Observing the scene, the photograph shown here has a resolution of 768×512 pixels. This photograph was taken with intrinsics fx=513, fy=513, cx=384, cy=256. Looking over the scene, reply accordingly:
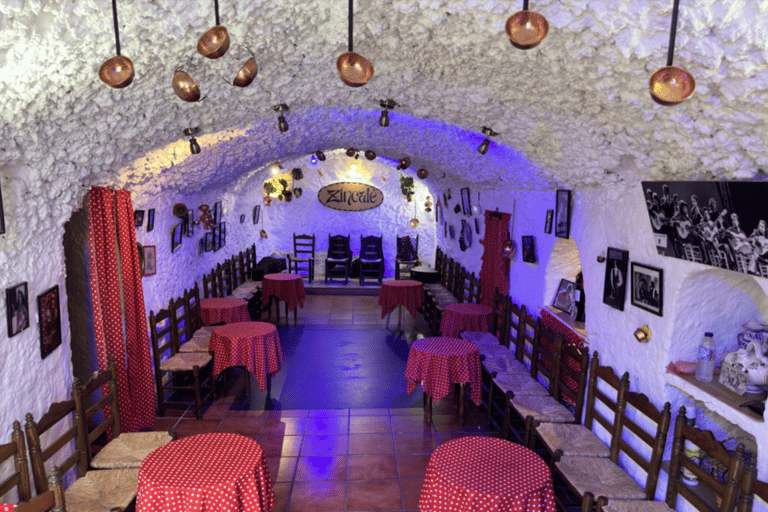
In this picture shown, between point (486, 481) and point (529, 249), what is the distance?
3.48 m

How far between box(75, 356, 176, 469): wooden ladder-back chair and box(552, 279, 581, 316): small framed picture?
408cm

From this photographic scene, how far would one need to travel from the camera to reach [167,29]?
2631 mm

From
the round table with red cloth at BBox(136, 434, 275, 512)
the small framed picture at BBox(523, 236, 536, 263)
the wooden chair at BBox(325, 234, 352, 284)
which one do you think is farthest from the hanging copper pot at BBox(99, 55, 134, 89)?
the wooden chair at BBox(325, 234, 352, 284)

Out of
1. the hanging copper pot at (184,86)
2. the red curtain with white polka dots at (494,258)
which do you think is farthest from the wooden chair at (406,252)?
the hanging copper pot at (184,86)

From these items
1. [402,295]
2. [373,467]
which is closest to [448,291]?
[402,295]

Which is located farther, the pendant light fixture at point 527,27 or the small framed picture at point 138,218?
the small framed picture at point 138,218

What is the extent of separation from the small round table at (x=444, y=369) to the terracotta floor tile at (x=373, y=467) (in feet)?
3.09

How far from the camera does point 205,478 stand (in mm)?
3207

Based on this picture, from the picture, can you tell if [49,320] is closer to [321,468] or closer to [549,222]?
[321,468]

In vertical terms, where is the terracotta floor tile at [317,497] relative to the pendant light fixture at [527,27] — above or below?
below

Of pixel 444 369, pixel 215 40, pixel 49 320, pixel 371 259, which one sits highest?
pixel 215 40

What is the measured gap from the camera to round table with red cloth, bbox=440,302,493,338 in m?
7.04

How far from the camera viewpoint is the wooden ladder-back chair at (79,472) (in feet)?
10.8

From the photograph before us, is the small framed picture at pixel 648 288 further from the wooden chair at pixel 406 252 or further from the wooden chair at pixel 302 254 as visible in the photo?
the wooden chair at pixel 302 254
